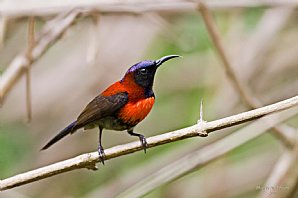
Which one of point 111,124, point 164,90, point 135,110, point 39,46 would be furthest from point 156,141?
point 164,90

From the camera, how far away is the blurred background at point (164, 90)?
12.9 feet

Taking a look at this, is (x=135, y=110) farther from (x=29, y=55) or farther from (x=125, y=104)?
(x=29, y=55)

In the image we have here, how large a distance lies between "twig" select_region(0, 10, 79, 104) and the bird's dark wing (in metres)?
0.44

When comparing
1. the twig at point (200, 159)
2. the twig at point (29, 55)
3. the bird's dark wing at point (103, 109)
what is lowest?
the twig at point (200, 159)

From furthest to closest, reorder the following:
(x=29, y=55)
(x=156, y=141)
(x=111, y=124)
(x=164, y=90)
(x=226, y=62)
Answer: (x=164, y=90), (x=226, y=62), (x=29, y=55), (x=111, y=124), (x=156, y=141)

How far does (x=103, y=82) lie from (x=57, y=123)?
1.33 feet

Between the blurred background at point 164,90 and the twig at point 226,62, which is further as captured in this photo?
the blurred background at point 164,90

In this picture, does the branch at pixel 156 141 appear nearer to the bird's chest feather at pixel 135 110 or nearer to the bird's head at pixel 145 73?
the bird's chest feather at pixel 135 110

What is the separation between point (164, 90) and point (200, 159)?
1313mm

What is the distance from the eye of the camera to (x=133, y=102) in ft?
9.30

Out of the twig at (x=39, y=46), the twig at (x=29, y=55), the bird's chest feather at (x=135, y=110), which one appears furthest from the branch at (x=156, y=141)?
the twig at (x=39, y=46)

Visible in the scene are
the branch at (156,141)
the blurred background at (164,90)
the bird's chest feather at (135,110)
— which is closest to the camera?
the branch at (156,141)

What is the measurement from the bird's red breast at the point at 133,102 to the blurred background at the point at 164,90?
78 centimetres

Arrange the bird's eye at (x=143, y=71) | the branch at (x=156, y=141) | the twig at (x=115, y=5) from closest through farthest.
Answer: the branch at (x=156, y=141), the bird's eye at (x=143, y=71), the twig at (x=115, y=5)
